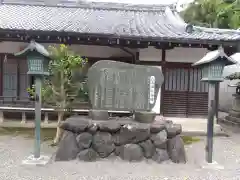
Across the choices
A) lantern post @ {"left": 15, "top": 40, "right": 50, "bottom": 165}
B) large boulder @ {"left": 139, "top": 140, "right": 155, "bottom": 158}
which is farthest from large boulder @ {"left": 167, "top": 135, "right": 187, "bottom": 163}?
lantern post @ {"left": 15, "top": 40, "right": 50, "bottom": 165}

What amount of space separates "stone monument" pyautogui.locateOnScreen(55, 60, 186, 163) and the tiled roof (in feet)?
8.00

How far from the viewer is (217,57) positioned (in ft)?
18.3

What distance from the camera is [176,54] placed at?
31.8 ft

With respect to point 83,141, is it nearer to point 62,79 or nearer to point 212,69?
point 62,79

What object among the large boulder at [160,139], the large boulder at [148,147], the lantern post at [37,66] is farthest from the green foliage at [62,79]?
the large boulder at [160,139]

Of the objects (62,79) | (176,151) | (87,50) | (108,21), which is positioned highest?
(108,21)

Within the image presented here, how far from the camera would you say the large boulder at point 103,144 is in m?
6.00

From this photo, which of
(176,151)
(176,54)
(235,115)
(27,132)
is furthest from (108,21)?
(235,115)

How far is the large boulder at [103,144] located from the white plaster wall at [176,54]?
14.5 ft

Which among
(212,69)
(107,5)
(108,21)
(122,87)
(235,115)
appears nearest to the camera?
(212,69)

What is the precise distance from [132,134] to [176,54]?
4794 millimetres

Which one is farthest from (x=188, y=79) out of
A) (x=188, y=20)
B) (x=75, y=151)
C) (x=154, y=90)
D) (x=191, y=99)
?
(x=188, y=20)

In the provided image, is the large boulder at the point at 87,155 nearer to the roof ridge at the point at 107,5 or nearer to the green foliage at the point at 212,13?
the roof ridge at the point at 107,5

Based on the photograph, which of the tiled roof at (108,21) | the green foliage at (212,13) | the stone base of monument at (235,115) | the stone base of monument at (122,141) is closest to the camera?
the stone base of monument at (122,141)
